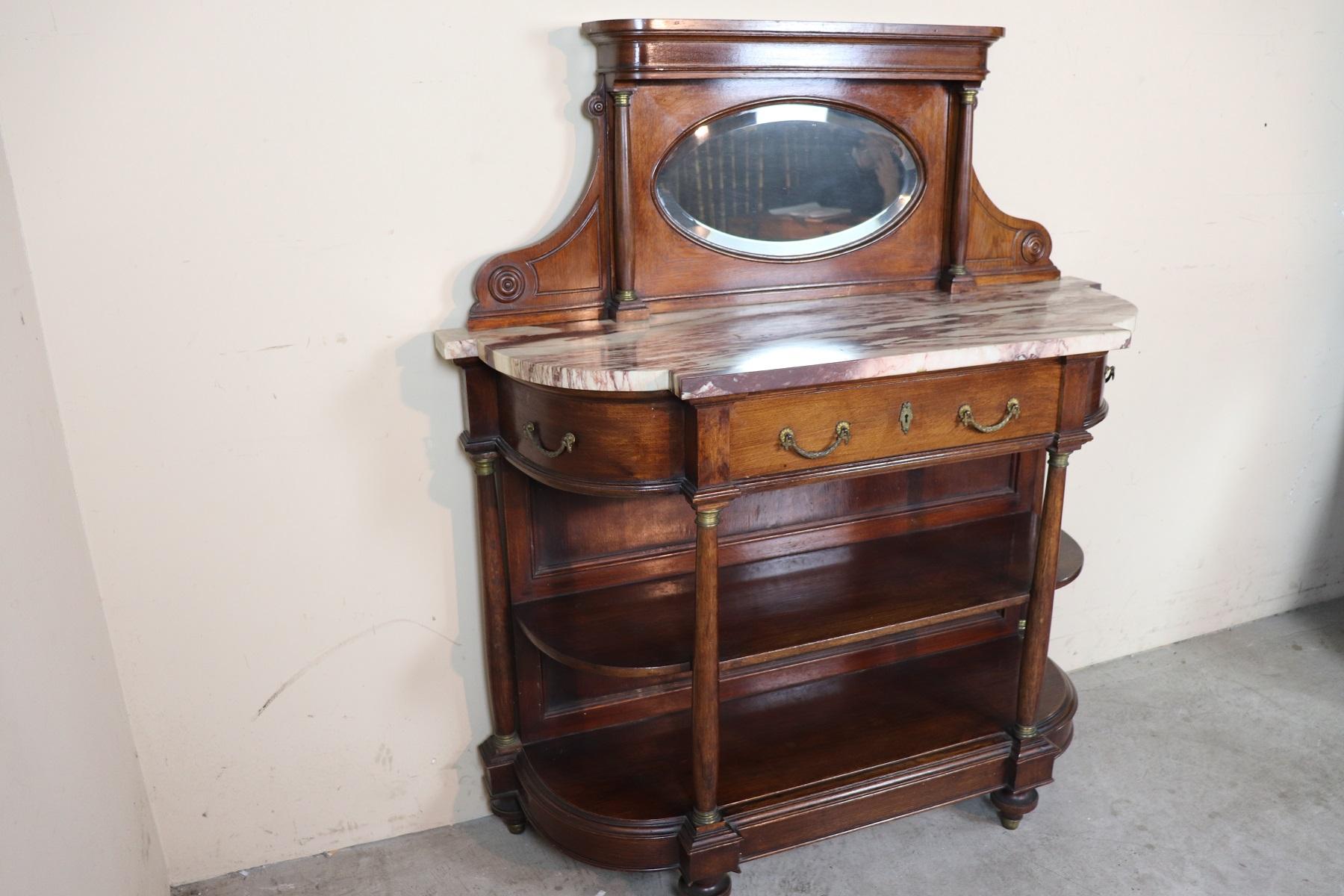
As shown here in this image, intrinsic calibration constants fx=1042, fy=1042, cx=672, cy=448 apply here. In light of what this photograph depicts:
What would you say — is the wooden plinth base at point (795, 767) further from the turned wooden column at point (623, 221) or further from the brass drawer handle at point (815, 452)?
the turned wooden column at point (623, 221)

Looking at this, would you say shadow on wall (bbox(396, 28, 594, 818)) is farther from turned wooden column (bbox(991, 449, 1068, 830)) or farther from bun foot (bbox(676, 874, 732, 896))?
turned wooden column (bbox(991, 449, 1068, 830))

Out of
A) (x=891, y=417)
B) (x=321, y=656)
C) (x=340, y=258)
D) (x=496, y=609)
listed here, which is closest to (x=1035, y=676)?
(x=891, y=417)

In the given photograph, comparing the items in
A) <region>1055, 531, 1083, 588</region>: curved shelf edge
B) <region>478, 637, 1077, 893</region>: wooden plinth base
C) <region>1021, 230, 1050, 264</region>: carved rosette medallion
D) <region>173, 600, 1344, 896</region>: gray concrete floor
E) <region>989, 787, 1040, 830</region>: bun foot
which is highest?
<region>1021, 230, 1050, 264</region>: carved rosette medallion

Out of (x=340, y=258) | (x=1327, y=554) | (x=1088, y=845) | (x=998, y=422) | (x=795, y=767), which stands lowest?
(x=1088, y=845)

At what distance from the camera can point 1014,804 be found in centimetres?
240

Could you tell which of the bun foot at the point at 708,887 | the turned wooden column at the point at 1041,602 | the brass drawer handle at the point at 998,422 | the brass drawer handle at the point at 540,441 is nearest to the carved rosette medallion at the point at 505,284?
the brass drawer handle at the point at 540,441

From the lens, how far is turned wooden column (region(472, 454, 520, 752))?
86.9 inches

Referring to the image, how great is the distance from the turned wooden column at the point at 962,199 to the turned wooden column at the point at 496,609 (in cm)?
114

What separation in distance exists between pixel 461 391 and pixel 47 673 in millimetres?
899

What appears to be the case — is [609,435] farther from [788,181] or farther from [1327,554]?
[1327,554]

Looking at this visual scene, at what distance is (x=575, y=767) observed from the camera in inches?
90.9

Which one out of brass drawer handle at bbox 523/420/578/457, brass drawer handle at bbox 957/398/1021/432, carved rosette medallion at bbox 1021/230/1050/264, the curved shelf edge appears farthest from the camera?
carved rosette medallion at bbox 1021/230/1050/264

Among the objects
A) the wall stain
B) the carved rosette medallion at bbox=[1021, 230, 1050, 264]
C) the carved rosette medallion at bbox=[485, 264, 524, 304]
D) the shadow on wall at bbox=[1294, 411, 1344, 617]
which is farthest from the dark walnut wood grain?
the shadow on wall at bbox=[1294, 411, 1344, 617]

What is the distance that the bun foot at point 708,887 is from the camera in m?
2.16
